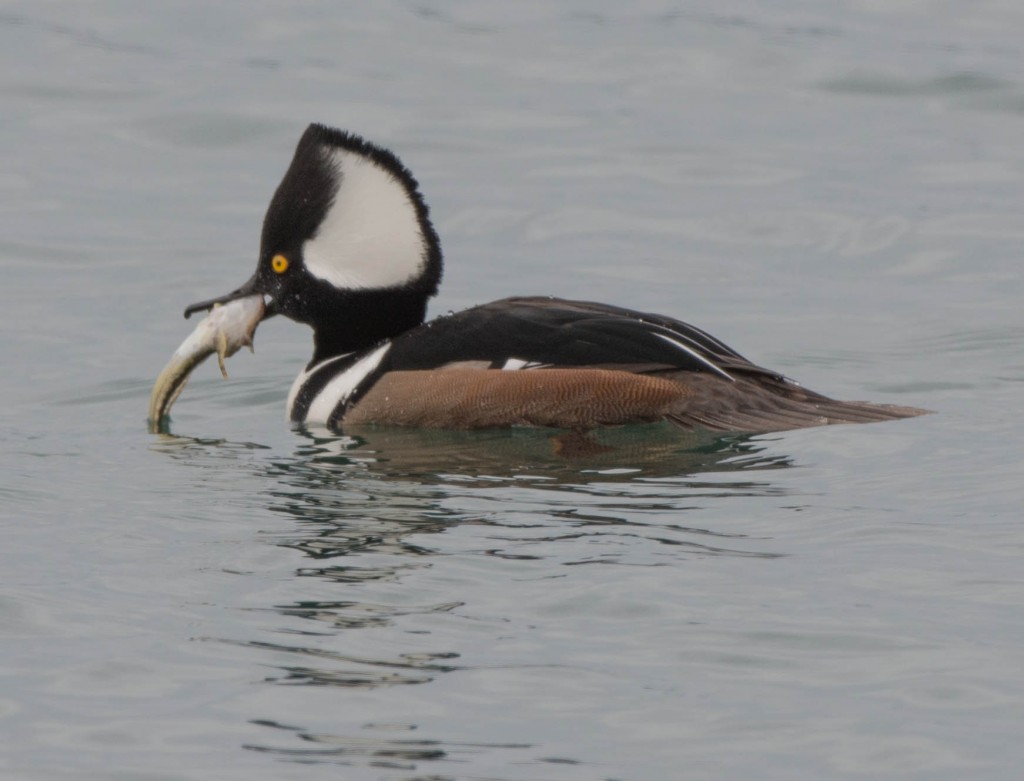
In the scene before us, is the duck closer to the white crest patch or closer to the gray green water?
the white crest patch

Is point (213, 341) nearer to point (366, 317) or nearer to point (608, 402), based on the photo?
point (366, 317)

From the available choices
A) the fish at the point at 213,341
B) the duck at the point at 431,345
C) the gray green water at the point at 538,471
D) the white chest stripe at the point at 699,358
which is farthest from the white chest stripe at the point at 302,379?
the white chest stripe at the point at 699,358

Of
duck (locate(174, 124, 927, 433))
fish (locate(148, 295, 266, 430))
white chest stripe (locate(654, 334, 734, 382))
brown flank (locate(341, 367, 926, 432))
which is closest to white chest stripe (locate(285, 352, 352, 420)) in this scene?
duck (locate(174, 124, 927, 433))

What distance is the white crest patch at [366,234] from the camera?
9250 millimetres

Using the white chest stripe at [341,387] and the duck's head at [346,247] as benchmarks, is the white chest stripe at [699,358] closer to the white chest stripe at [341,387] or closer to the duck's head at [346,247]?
the duck's head at [346,247]

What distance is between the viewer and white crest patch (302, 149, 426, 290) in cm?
925

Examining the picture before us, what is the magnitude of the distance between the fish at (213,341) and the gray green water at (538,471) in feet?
0.79

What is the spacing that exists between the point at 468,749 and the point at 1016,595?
214cm

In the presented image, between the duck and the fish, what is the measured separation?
0.05m

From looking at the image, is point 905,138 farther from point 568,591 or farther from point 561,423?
point 568,591

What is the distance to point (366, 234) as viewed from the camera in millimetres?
9398

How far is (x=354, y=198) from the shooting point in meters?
9.27

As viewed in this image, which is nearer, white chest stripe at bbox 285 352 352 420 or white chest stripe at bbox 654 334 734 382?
white chest stripe at bbox 654 334 734 382

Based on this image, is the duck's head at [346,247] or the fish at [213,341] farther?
the fish at [213,341]
